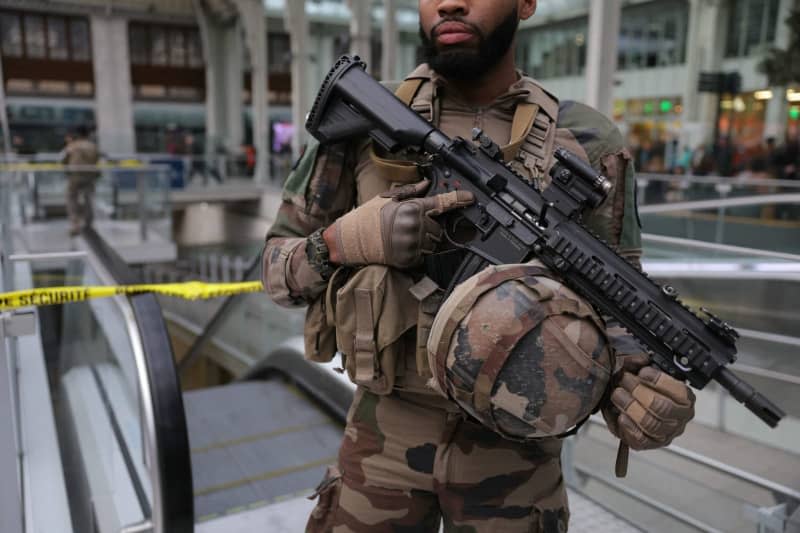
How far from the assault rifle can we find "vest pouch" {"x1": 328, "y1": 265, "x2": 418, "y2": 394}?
0.43ft

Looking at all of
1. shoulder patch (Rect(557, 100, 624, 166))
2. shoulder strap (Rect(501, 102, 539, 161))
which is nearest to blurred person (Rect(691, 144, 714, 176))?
shoulder patch (Rect(557, 100, 624, 166))

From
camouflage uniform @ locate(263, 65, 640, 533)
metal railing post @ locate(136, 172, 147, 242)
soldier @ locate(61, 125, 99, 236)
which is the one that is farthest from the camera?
metal railing post @ locate(136, 172, 147, 242)

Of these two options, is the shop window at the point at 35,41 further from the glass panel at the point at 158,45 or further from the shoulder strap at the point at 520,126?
the shoulder strap at the point at 520,126

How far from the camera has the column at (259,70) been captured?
1773cm

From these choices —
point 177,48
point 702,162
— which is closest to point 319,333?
point 702,162

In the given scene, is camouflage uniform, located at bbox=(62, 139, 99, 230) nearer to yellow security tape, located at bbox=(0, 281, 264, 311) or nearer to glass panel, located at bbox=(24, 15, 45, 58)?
yellow security tape, located at bbox=(0, 281, 264, 311)

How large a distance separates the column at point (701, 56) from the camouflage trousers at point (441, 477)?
13.1m

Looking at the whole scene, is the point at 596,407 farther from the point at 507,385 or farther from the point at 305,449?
the point at 305,449

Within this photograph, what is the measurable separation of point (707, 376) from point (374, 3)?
1531 centimetres

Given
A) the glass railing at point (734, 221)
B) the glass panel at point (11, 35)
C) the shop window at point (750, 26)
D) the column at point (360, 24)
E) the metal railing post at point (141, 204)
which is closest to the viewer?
the glass railing at point (734, 221)

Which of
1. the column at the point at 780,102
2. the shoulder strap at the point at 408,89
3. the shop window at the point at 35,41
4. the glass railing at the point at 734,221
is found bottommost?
the glass railing at the point at 734,221

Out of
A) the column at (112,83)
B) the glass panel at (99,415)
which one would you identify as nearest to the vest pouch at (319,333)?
the glass panel at (99,415)

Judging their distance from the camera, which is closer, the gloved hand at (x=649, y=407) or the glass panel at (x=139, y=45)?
the gloved hand at (x=649, y=407)

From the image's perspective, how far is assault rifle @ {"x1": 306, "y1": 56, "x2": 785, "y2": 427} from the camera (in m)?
1.18
